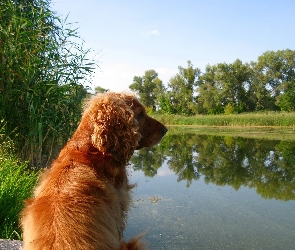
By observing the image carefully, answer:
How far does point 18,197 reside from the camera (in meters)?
4.49

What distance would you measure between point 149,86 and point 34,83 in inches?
2410

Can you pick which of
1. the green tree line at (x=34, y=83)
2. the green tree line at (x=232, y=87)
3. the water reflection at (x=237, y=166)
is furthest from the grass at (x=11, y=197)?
the green tree line at (x=232, y=87)

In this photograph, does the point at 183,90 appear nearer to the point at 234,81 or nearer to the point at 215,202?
the point at 234,81

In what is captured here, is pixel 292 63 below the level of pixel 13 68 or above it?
above

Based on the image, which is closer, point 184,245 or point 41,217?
point 41,217

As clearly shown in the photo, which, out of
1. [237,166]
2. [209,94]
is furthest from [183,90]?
[237,166]

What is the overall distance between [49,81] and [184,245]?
409 cm

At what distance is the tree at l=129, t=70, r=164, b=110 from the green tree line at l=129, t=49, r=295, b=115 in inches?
55.9

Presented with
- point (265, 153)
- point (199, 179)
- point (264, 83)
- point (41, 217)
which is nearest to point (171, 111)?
point (264, 83)

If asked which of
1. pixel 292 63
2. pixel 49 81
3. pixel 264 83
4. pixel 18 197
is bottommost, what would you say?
pixel 18 197

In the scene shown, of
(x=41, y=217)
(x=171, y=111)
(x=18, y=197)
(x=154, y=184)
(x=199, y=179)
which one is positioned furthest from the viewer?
(x=171, y=111)

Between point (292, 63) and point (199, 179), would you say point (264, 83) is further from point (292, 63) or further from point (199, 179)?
point (199, 179)

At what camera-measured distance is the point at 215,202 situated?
303 inches

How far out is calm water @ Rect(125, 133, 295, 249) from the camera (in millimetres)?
5645
